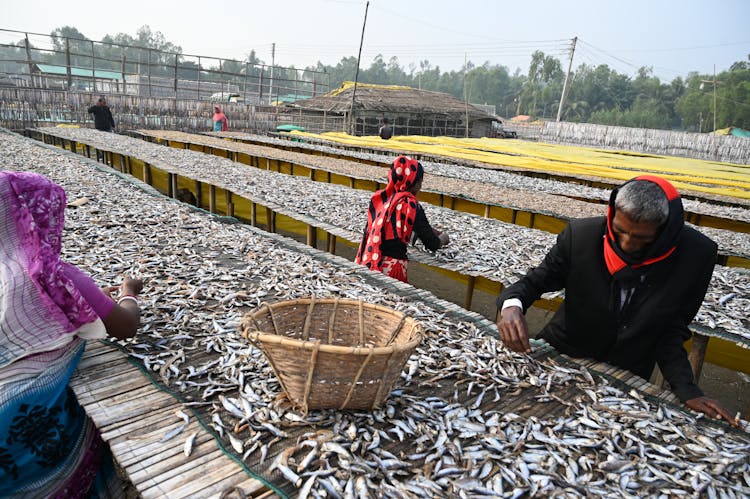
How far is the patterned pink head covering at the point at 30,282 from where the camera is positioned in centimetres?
201

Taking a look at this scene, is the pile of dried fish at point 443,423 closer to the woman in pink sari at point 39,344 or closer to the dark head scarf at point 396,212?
the woman in pink sari at point 39,344

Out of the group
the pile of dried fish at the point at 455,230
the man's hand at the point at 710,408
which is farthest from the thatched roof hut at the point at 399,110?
the man's hand at the point at 710,408

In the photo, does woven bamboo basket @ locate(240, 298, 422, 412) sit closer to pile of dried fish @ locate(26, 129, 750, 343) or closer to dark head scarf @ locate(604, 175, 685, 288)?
dark head scarf @ locate(604, 175, 685, 288)

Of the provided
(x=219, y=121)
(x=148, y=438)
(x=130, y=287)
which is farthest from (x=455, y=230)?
(x=219, y=121)

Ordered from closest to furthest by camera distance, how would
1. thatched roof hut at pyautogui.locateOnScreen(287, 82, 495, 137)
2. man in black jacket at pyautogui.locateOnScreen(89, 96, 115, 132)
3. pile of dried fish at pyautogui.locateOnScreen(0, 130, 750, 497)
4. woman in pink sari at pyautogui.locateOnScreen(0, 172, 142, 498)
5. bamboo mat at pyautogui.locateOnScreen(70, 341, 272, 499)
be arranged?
bamboo mat at pyautogui.locateOnScreen(70, 341, 272, 499)
pile of dried fish at pyautogui.locateOnScreen(0, 130, 750, 497)
woman in pink sari at pyautogui.locateOnScreen(0, 172, 142, 498)
man in black jacket at pyautogui.locateOnScreen(89, 96, 115, 132)
thatched roof hut at pyautogui.locateOnScreen(287, 82, 495, 137)

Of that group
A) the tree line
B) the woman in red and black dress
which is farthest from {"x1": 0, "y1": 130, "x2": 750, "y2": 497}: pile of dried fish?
the tree line

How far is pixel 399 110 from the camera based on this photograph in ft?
90.9

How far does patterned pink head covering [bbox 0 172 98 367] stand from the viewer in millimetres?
2010

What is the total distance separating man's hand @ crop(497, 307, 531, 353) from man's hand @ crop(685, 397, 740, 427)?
78cm

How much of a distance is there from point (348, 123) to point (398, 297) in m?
23.9

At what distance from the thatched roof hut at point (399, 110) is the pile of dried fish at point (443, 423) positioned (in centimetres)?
2222

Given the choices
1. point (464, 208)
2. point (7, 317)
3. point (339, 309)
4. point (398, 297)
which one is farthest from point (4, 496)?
point (464, 208)

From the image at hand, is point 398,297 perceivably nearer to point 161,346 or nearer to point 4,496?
point 161,346

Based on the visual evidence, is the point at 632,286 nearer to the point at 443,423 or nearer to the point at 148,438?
the point at 443,423
